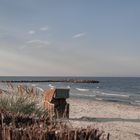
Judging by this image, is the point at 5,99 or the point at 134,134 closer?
the point at 5,99

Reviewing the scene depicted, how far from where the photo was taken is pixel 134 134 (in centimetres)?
1172

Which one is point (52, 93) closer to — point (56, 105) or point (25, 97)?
point (56, 105)

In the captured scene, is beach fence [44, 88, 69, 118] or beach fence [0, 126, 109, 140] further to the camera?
beach fence [44, 88, 69, 118]

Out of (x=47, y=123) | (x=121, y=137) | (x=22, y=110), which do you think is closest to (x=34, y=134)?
(x=47, y=123)

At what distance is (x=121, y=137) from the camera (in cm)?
1073

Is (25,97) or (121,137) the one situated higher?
(25,97)

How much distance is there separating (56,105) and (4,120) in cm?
635

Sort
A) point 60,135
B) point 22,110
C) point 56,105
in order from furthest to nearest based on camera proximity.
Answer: point 56,105 < point 22,110 < point 60,135

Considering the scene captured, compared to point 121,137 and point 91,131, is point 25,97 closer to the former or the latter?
point 121,137

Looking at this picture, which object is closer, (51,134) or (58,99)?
(51,134)

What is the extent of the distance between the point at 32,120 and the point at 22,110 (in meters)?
2.22

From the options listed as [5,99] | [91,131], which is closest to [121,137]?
[5,99]

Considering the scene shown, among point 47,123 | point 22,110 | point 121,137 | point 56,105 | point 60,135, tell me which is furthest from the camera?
point 56,105

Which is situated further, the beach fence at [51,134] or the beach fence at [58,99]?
the beach fence at [58,99]
